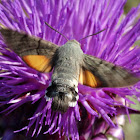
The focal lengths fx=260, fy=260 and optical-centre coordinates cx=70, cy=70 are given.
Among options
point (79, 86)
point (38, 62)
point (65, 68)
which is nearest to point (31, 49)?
point (38, 62)

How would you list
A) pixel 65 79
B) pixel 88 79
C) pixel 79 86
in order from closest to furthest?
pixel 65 79
pixel 88 79
pixel 79 86

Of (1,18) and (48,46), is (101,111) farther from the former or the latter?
(1,18)

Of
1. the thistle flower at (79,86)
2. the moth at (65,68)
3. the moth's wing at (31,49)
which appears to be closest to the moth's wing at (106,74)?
the moth at (65,68)

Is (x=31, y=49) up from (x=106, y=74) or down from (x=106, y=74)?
up

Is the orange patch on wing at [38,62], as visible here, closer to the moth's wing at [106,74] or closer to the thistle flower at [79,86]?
the thistle flower at [79,86]

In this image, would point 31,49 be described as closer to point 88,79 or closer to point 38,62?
point 38,62

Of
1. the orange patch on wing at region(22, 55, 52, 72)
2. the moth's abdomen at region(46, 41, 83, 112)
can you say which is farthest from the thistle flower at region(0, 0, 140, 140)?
the moth's abdomen at region(46, 41, 83, 112)

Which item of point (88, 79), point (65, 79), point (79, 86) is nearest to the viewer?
point (65, 79)

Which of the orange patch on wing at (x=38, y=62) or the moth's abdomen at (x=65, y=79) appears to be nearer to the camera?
the moth's abdomen at (x=65, y=79)
